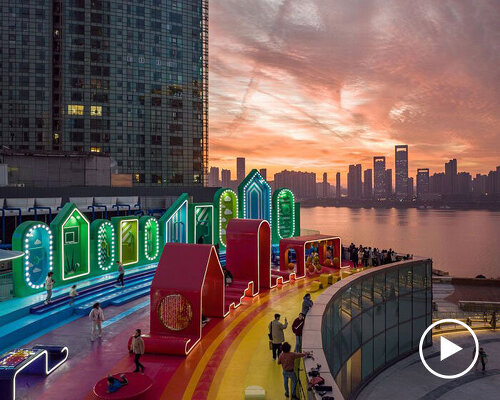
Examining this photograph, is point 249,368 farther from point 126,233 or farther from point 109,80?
point 109,80

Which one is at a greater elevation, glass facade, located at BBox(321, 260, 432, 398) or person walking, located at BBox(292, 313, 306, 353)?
person walking, located at BBox(292, 313, 306, 353)

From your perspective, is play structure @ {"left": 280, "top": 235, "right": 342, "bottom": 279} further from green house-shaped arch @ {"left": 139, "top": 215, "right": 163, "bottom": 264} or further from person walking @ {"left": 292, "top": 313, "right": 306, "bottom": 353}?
person walking @ {"left": 292, "top": 313, "right": 306, "bottom": 353}

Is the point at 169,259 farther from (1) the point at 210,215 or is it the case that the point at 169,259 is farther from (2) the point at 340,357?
Result: (1) the point at 210,215

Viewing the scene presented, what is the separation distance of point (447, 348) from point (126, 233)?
24593 millimetres

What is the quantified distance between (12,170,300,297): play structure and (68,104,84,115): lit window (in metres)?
58.6

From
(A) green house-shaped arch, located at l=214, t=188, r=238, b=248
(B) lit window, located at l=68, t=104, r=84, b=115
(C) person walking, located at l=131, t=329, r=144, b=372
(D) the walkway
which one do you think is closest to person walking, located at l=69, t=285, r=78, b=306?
(D) the walkway

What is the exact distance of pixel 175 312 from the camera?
52.9 feet

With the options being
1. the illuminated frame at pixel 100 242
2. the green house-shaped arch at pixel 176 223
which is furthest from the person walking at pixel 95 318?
the green house-shaped arch at pixel 176 223

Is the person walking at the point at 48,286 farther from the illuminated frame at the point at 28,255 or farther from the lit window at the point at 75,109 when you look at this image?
the lit window at the point at 75,109

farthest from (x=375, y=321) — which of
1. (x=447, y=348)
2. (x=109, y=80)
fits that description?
(x=109, y=80)

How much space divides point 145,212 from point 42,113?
5485 centimetres

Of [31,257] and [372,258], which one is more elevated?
[31,257]

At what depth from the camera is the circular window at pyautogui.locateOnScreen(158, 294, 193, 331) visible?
1606cm

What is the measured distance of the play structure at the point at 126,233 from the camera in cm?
2092
